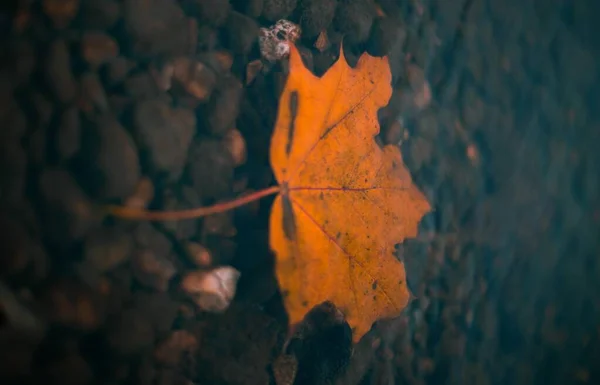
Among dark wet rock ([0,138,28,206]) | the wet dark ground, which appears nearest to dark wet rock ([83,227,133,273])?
the wet dark ground

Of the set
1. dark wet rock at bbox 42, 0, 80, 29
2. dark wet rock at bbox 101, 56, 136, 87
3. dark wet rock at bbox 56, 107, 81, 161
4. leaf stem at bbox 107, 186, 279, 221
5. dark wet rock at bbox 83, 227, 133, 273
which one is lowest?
dark wet rock at bbox 83, 227, 133, 273

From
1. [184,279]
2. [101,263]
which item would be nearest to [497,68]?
[184,279]

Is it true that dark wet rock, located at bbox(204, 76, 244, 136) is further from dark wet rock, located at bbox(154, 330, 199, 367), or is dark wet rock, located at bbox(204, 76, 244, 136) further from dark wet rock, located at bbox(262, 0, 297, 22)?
dark wet rock, located at bbox(154, 330, 199, 367)

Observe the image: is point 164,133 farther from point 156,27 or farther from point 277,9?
point 277,9

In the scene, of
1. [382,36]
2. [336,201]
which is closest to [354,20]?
[382,36]

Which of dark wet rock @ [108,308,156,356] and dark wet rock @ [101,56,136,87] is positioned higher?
dark wet rock @ [101,56,136,87]

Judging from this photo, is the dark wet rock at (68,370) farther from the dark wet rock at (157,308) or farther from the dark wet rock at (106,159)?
the dark wet rock at (106,159)

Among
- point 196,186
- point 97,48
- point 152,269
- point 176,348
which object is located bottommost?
point 176,348

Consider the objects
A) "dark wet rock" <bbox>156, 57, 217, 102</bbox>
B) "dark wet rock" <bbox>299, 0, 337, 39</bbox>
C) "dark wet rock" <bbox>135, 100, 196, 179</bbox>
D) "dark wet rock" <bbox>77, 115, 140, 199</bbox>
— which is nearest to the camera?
"dark wet rock" <bbox>77, 115, 140, 199</bbox>

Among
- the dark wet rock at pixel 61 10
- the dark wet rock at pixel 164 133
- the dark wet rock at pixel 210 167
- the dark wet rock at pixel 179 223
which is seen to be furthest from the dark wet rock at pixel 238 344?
the dark wet rock at pixel 61 10
